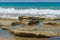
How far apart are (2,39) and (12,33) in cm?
124

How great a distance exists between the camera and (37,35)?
376 inches

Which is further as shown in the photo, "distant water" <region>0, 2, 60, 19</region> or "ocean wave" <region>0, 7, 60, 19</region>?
"distant water" <region>0, 2, 60, 19</region>

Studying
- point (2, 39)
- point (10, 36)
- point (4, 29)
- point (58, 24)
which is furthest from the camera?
point (58, 24)

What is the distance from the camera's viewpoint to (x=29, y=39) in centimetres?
930

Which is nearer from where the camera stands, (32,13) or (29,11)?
(32,13)

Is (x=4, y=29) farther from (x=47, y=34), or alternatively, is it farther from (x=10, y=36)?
(x=47, y=34)

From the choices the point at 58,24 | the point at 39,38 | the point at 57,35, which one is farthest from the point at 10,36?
the point at 58,24

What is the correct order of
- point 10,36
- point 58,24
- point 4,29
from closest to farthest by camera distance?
point 10,36 → point 4,29 → point 58,24

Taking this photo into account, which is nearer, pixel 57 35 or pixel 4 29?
pixel 57 35

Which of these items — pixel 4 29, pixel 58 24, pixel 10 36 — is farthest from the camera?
pixel 58 24

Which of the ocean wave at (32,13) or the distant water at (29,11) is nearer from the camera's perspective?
the ocean wave at (32,13)

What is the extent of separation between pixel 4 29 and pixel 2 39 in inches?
99.0

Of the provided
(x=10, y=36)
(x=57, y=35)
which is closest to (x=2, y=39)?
(x=10, y=36)

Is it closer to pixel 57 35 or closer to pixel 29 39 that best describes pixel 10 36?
pixel 29 39
